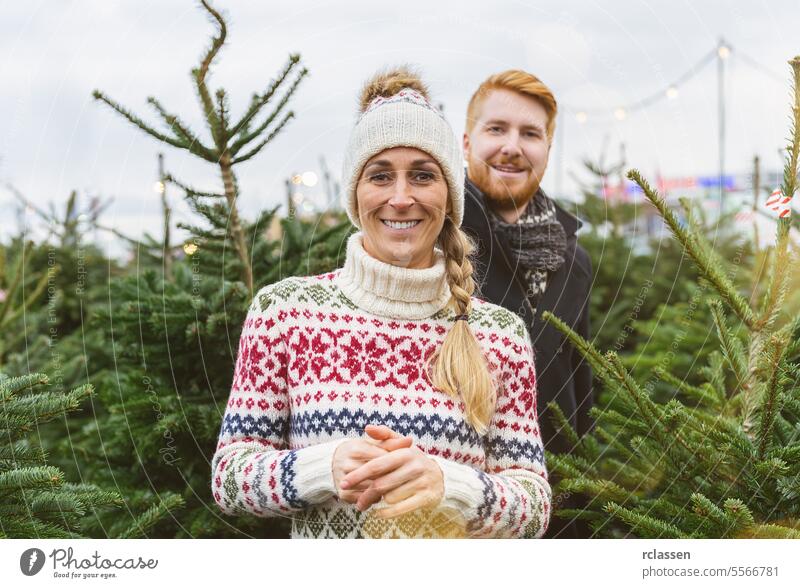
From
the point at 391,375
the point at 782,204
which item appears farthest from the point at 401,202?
the point at 782,204

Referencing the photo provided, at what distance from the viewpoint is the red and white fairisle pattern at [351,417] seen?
135 centimetres

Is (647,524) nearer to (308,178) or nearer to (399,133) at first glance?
(399,133)

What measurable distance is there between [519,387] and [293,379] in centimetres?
42

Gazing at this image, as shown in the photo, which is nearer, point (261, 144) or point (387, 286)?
point (387, 286)

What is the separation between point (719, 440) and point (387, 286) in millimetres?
689

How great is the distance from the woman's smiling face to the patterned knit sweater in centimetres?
4

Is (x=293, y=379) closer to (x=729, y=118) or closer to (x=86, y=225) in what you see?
(x=86, y=225)

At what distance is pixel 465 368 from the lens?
1387 millimetres

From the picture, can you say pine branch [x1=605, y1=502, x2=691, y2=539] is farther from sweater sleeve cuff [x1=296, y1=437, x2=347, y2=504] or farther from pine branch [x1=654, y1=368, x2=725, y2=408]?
sweater sleeve cuff [x1=296, y1=437, x2=347, y2=504]

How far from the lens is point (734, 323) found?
7.76ft

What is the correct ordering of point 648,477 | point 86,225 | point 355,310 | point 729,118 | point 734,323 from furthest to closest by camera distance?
1. point 734,323
2. point 86,225
3. point 729,118
4. point 648,477
5. point 355,310

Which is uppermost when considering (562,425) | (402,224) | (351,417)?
(402,224)

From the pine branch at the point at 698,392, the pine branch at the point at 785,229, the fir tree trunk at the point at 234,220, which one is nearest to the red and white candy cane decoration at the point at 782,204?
the pine branch at the point at 785,229
